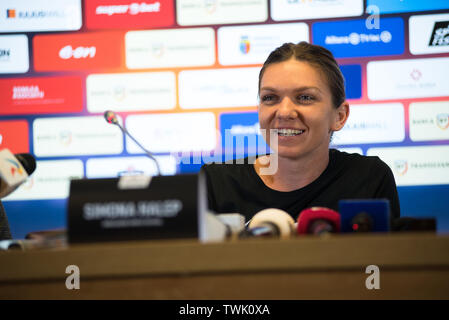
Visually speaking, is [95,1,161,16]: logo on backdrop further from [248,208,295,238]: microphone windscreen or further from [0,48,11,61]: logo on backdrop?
[248,208,295,238]: microphone windscreen

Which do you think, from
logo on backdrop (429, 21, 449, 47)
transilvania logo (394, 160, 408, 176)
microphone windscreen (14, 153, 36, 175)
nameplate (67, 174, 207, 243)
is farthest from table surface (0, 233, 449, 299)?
logo on backdrop (429, 21, 449, 47)

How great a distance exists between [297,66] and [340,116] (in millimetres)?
261

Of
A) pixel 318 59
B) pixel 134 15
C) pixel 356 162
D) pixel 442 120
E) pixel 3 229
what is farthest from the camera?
pixel 134 15

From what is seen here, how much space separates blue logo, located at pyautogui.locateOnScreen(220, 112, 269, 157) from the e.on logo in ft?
2.84

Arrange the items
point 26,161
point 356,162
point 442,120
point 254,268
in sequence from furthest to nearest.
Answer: point 442,120, point 356,162, point 26,161, point 254,268

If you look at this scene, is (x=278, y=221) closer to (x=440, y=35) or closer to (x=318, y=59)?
(x=318, y=59)

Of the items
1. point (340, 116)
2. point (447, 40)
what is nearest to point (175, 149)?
point (340, 116)

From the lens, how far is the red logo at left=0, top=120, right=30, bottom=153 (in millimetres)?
2766

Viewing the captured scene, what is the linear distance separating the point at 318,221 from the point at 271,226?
75 mm

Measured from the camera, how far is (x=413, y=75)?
266 cm

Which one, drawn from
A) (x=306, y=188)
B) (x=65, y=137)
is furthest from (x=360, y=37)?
(x=65, y=137)

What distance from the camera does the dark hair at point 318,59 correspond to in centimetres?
144

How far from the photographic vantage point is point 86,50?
2.76 m
